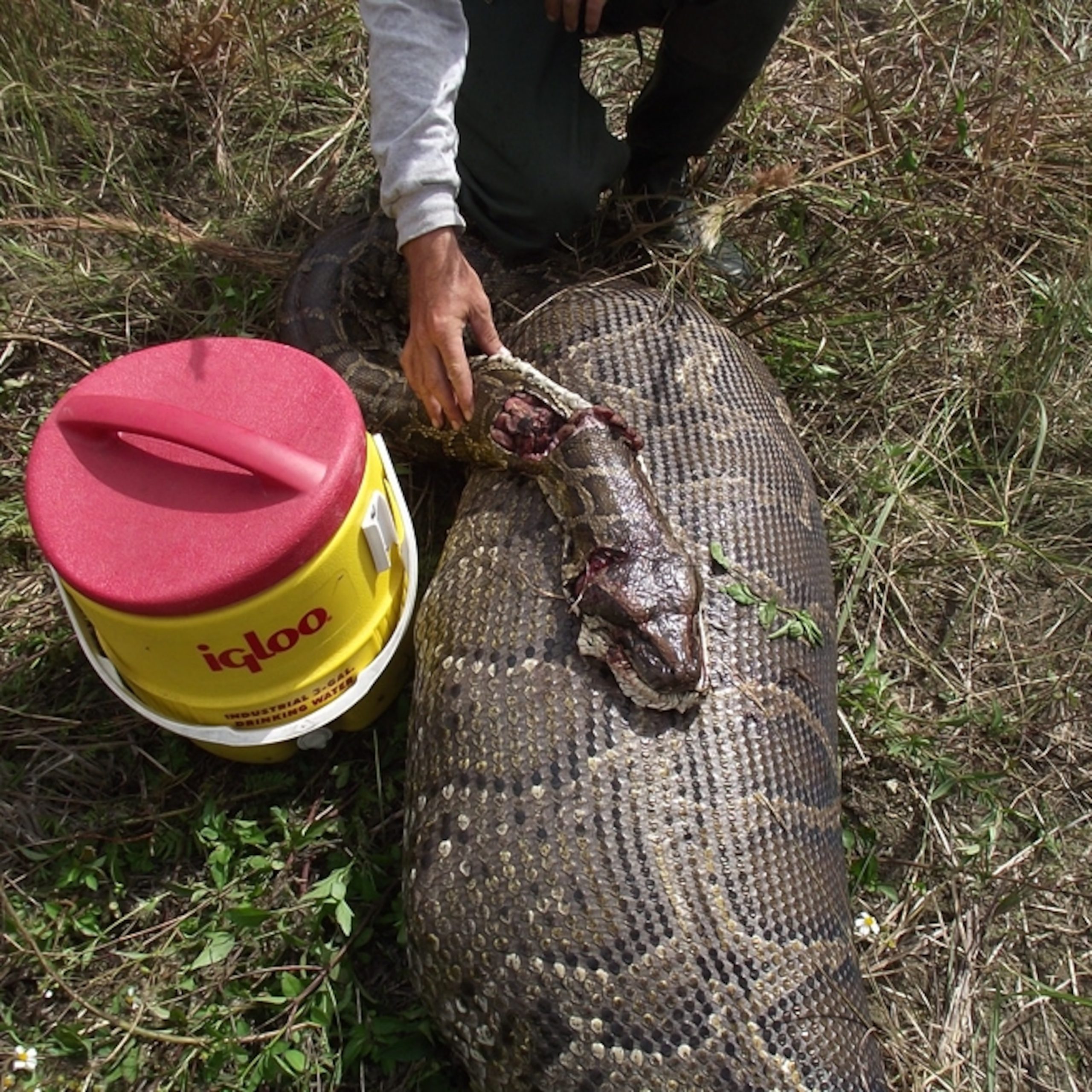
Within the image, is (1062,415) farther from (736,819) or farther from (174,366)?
(174,366)

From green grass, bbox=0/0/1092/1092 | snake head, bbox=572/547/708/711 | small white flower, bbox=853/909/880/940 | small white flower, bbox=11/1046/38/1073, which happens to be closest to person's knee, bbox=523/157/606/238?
green grass, bbox=0/0/1092/1092

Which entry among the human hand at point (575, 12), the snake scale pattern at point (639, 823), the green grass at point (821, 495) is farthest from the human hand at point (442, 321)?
the human hand at point (575, 12)

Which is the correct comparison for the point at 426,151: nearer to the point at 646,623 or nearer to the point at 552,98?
the point at 552,98

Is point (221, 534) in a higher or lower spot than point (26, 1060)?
higher

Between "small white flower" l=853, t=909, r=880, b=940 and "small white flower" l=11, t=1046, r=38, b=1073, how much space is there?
91.9 inches


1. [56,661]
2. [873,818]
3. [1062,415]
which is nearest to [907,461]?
[1062,415]

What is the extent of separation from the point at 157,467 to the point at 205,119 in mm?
2774

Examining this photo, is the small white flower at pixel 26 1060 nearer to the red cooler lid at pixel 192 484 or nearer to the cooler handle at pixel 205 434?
the red cooler lid at pixel 192 484

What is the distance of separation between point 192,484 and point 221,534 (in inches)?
7.0

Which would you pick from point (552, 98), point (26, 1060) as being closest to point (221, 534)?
point (26, 1060)

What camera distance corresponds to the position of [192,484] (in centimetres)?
261

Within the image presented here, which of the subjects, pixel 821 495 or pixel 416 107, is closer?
pixel 416 107

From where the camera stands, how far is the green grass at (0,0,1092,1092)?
3.06 m

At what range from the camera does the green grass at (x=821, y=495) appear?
3059 millimetres
